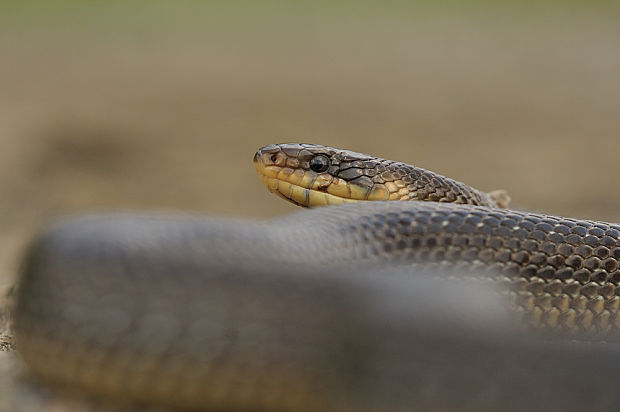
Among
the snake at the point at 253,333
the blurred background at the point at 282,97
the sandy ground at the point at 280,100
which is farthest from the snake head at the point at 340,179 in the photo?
the sandy ground at the point at 280,100

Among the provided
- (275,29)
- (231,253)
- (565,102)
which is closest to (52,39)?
(275,29)

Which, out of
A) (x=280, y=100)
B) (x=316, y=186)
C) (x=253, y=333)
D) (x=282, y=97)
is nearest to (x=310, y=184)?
(x=316, y=186)

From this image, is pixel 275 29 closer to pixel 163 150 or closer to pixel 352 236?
pixel 163 150

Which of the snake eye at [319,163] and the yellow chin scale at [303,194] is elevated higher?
the snake eye at [319,163]

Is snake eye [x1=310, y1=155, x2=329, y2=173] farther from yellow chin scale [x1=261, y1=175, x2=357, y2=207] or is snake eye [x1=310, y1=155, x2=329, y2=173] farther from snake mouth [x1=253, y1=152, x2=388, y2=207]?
yellow chin scale [x1=261, y1=175, x2=357, y2=207]

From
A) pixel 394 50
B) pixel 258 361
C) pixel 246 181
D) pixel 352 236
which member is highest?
pixel 394 50

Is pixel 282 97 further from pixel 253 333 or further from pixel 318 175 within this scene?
pixel 253 333

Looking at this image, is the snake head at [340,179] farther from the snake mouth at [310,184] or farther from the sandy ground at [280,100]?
the sandy ground at [280,100]

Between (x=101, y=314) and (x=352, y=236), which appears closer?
(x=101, y=314)
